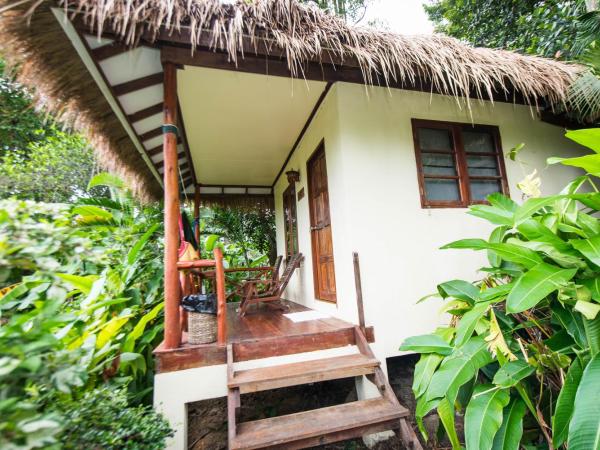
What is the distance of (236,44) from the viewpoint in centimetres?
242

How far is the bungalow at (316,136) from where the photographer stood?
7.00ft

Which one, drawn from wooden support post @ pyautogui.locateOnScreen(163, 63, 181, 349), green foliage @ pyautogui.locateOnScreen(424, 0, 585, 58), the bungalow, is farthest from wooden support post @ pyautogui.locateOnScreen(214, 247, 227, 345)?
green foliage @ pyautogui.locateOnScreen(424, 0, 585, 58)

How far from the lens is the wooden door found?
144 inches

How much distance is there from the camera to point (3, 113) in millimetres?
8578

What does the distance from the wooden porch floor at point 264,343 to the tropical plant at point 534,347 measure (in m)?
0.76

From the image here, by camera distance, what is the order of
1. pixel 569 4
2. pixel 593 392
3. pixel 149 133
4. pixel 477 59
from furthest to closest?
pixel 569 4, pixel 149 133, pixel 477 59, pixel 593 392

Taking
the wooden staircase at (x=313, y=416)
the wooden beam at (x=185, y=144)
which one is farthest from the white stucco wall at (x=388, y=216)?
the wooden beam at (x=185, y=144)

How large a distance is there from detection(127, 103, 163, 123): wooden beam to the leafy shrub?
3.06 m

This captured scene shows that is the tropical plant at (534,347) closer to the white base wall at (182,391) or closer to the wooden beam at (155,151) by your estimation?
the white base wall at (182,391)

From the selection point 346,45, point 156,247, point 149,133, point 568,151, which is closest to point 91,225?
point 156,247

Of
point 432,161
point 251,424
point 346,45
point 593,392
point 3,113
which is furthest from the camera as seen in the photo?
point 3,113

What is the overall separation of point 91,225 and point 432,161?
189 inches

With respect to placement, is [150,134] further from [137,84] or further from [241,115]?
[241,115]

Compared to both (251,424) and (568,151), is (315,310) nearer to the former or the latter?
(251,424)
